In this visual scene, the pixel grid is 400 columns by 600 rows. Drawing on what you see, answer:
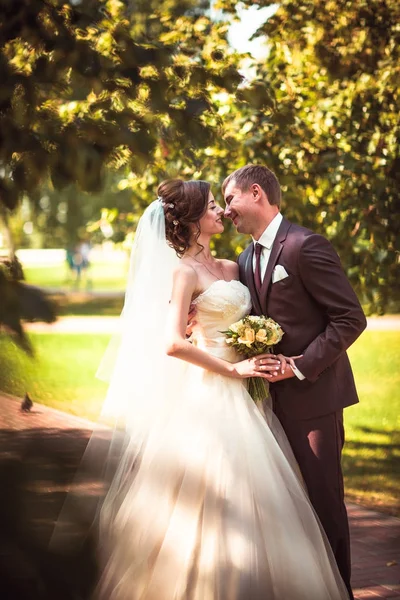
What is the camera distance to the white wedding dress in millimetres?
2885

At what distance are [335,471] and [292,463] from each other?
194 millimetres

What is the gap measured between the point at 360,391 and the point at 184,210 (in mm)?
7163

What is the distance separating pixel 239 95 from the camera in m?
1.85

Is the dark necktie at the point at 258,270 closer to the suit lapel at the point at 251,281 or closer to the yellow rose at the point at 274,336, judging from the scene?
the suit lapel at the point at 251,281

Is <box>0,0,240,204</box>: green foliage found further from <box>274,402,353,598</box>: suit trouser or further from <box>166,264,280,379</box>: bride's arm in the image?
<box>274,402,353,598</box>: suit trouser

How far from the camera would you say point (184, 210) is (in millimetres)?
3451

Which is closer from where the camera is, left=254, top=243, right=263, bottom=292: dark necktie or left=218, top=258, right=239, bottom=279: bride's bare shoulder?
left=254, top=243, right=263, bottom=292: dark necktie

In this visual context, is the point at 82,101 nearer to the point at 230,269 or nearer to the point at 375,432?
the point at 230,269

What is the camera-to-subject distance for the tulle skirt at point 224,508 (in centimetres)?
288

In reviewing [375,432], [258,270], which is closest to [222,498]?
[258,270]

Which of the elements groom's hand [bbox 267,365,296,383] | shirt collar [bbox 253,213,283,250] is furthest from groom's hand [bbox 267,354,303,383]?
shirt collar [bbox 253,213,283,250]

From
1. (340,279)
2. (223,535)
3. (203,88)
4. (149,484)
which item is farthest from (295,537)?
(203,88)

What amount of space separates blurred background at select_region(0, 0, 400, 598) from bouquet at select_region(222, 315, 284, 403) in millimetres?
649

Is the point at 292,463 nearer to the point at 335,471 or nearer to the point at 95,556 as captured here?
the point at 335,471
